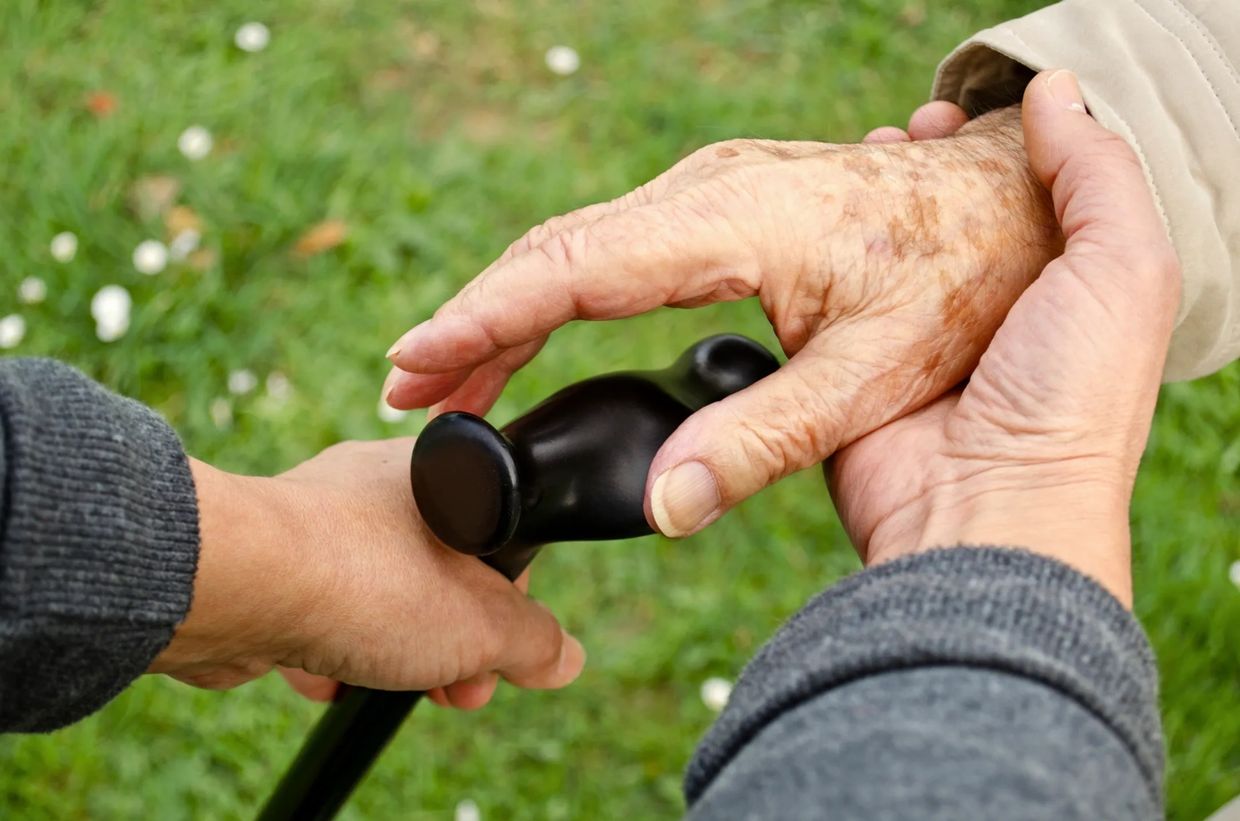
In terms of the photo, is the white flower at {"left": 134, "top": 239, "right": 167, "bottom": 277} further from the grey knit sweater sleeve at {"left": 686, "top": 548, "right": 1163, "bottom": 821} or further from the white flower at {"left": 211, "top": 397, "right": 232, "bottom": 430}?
the grey knit sweater sleeve at {"left": 686, "top": 548, "right": 1163, "bottom": 821}

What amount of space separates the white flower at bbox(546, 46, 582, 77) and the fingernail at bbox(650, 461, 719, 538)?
2.09 metres

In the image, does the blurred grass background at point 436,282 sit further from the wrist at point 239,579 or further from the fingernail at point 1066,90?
the fingernail at point 1066,90

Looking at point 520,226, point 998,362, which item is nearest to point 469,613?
point 998,362

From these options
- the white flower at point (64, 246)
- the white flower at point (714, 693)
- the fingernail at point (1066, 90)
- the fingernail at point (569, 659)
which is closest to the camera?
the fingernail at point (1066, 90)

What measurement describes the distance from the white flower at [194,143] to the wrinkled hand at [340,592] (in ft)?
5.22

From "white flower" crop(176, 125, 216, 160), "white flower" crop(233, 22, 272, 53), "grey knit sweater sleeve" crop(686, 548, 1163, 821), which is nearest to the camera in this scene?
"grey knit sweater sleeve" crop(686, 548, 1163, 821)

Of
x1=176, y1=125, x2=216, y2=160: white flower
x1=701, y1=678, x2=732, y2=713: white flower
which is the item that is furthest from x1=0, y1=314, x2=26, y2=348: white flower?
x1=701, y1=678, x2=732, y2=713: white flower

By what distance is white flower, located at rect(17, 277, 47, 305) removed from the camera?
2488 mm

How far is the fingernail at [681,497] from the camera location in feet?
3.55

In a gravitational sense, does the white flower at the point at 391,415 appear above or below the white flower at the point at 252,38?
below

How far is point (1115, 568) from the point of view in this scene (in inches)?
38.5

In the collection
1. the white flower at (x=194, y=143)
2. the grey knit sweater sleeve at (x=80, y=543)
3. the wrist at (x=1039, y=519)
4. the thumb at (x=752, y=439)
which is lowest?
the white flower at (x=194, y=143)

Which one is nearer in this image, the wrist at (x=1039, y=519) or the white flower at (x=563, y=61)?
the wrist at (x=1039, y=519)

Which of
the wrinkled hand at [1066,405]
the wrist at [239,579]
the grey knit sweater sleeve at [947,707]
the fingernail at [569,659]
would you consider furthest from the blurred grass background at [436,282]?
the grey knit sweater sleeve at [947,707]
